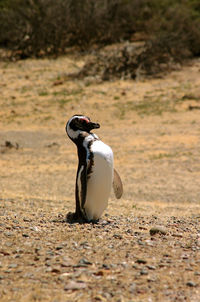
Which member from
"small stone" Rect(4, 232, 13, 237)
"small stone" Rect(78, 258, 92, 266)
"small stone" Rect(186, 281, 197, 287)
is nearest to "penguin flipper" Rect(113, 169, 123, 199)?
"small stone" Rect(4, 232, 13, 237)

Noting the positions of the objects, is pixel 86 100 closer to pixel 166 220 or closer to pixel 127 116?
pixel 127 116

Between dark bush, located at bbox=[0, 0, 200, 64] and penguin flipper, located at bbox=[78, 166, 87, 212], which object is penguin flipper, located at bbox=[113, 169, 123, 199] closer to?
penguin flipper, located at bbox=[78, 166, 87, 212]

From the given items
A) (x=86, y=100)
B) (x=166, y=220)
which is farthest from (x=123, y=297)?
(x=86, y=100)

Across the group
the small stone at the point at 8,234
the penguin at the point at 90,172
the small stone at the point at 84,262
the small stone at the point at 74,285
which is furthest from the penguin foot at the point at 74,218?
the small stone at the point at 74,285

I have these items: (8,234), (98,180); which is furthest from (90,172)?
(8,234)

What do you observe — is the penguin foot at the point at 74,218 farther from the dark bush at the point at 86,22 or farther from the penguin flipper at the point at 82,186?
the dark bush at the point at 86,22

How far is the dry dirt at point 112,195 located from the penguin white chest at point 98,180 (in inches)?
7.7

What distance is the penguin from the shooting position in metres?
5.46

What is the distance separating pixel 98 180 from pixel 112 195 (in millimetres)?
3442

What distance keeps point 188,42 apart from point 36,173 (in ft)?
44.1

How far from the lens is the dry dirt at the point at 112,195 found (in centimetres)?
370

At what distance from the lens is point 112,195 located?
352 inches

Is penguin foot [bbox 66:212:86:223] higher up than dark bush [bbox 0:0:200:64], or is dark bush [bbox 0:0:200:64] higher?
dark bush [bbox 0:0:200:64]

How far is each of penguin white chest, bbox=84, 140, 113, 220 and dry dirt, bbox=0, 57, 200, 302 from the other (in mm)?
195
